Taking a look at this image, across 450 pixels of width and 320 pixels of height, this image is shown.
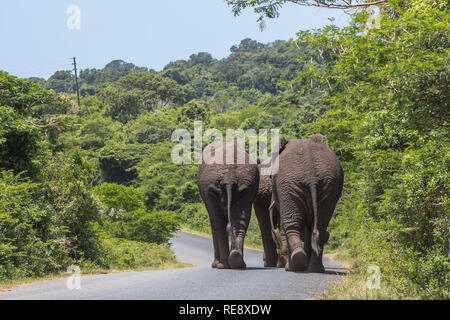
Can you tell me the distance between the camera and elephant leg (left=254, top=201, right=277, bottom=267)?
16.6m

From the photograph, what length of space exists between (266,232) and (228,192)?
3.45m

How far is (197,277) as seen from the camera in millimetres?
10742

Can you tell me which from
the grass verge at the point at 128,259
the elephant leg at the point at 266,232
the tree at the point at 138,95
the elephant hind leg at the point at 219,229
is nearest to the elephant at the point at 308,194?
the elephant hind leg at the point at 219,229

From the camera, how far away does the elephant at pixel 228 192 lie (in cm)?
1373

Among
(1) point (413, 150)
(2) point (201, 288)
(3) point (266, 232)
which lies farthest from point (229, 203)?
(2) point (201, 288)

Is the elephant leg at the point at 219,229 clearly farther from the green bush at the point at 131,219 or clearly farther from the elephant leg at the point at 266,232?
the green bush at the point at 131,219

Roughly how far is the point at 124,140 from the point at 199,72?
331ft

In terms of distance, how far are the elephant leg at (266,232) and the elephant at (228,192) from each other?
8.01 feet

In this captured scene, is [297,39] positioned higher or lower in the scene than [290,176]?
higher

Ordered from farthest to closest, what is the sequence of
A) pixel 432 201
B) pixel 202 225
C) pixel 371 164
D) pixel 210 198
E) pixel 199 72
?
pixel 199 72, pixel 202 225, pixel 371 164, pixel 210 198, pixel 432 201

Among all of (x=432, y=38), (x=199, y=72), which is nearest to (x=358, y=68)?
(x=432, y=38)
